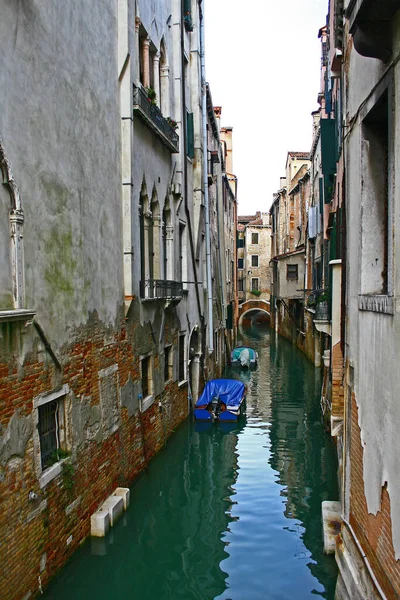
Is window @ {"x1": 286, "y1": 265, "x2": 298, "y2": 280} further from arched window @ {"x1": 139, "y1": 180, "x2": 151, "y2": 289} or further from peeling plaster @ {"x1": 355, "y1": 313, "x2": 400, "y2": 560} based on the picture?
peeling plaster @ {"x1": 355, "y1": 313, "x2": 400, "y2": 560}

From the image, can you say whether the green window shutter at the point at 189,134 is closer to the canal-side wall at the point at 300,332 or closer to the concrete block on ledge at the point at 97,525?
the canal-side wall at the point at 300,332

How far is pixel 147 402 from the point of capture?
417 inches

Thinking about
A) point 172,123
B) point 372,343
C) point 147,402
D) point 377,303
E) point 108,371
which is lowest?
point 147,402

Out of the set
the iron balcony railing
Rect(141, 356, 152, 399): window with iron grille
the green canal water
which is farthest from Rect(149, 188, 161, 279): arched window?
the green canal water

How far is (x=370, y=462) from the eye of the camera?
15.2 ft

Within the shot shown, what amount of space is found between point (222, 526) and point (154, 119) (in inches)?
Answer: 293

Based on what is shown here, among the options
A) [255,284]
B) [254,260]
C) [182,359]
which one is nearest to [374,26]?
[182,359]

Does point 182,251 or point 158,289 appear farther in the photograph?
point 182,251

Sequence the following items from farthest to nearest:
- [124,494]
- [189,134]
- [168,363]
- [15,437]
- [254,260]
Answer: [254,260], [189,134], [168,363], [124,494], [15,437]

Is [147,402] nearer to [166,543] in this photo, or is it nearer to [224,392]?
[166,543]

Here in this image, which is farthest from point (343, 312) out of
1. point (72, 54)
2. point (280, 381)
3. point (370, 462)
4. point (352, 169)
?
point (280, 381)

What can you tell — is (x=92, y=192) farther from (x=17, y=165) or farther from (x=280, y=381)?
(x=280, y=381)

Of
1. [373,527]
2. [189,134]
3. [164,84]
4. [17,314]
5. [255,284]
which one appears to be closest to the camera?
[373,527]

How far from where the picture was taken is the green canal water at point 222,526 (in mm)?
6633
